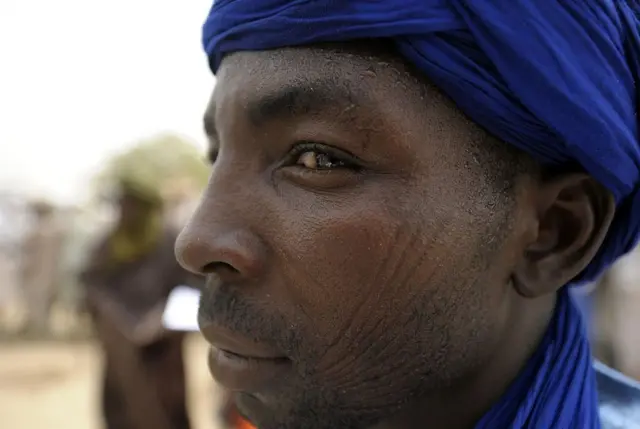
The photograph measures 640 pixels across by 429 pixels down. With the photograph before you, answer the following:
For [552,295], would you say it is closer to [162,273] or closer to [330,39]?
[330,39]

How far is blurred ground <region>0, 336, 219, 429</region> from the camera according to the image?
6375 mm

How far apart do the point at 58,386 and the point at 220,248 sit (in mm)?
7732

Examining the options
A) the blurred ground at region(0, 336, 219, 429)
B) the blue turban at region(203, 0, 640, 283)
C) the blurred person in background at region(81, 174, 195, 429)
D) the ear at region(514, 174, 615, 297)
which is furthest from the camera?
the blurred ground at region(0, 336, 219, 429)

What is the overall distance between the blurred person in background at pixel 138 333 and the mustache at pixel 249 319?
2505 millimetres

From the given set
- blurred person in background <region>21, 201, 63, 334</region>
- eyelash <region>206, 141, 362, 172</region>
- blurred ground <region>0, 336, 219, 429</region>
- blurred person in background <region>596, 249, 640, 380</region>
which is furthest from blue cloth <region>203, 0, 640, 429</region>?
blurred person in background <region>21, 201, 63, 334</region>

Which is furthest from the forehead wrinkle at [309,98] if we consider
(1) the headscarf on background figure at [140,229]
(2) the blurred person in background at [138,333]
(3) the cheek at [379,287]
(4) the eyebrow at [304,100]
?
(1) the headscarf on background figure at [140,229]

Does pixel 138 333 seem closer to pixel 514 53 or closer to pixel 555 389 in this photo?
pixel 555 389

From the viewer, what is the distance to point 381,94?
0.88m

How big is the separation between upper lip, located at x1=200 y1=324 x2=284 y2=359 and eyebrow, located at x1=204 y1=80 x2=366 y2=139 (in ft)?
0.98

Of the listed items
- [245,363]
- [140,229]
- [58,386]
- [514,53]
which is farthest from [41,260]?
[514,53]

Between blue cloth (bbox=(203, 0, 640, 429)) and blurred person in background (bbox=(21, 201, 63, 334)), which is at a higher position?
blue cloth (bbox=(203, 0, 640, 429))

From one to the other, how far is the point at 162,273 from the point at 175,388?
A: 0.60 m

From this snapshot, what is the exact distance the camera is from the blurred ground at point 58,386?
6375 mm

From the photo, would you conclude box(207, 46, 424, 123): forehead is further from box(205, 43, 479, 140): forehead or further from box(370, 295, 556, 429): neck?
box(370, 295, 556, 429): neck
